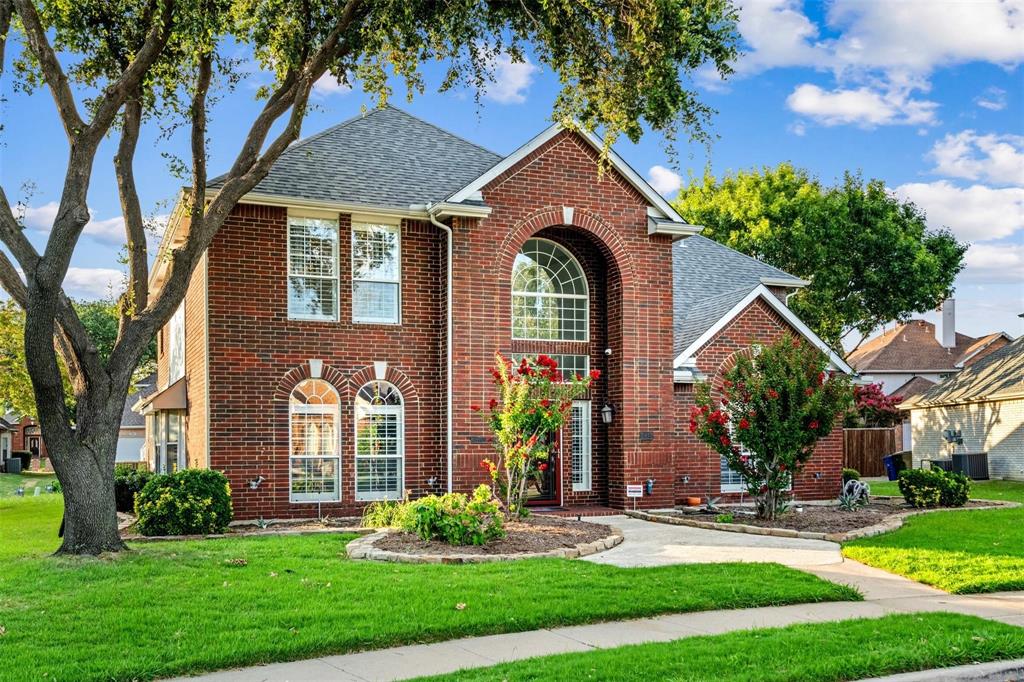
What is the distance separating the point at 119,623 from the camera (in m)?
8.70

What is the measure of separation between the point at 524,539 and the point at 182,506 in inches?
223

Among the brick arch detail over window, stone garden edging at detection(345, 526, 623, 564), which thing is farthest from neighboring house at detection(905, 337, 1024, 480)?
stone garden edging at detection(345, 526, 623, 564)

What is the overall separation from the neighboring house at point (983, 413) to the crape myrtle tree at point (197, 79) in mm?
21663

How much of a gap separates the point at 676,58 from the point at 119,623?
10198 millimetres

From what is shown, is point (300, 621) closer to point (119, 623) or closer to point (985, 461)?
point (119, 623)

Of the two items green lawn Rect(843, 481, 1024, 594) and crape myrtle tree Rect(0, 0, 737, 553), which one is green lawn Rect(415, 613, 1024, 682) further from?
crape myrtle tree Rect(0, 0, 737, 553)

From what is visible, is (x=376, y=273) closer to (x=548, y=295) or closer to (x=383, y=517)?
(x=548, y=295)

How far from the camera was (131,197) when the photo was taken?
14383mm

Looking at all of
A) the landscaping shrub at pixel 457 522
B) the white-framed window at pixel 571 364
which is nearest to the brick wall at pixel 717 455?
the white-framed window at pixel 571 364

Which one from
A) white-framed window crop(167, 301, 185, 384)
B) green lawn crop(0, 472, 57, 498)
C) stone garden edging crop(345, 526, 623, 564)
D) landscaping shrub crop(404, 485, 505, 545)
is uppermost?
white-framed window crop(167, 301, 185, 384)

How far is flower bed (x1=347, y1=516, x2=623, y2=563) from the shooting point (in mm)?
12664

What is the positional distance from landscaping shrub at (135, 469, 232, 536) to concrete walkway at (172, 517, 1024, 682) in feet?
21.7

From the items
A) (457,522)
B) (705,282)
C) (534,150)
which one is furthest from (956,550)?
(705,282)

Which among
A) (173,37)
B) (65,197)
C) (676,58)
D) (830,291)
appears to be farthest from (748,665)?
(830,291)
